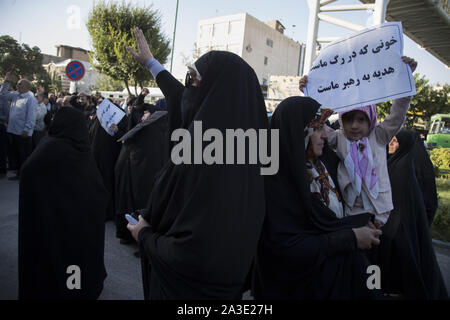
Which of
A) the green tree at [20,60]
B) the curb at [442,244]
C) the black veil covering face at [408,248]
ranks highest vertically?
the green tree at [20,60]

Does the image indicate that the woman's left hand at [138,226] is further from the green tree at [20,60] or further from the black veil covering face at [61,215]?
the green tree at [20,60]

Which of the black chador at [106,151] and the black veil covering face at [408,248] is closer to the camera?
the black veil covering face at [408,248]

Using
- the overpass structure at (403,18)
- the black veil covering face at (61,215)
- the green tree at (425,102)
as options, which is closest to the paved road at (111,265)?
the black veil covering face at (61,215)

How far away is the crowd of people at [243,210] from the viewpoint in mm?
1271

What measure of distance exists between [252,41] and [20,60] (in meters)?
25.7

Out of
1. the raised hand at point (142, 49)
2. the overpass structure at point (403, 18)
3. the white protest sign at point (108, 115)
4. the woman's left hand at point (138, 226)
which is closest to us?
the woman's left hand at point (138, 226)

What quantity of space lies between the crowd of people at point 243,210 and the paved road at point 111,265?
0.37 m

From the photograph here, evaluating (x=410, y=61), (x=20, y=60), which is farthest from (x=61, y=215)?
(x=20, y=60)

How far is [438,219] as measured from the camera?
195 inches

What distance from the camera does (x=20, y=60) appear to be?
34406mm

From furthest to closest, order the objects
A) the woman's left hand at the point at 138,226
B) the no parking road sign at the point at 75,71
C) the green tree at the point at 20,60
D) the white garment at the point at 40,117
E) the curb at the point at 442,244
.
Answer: the green tree at the point at 20,60 → the no parking road sign at the point at 75,71 → the white garment at the point at 40,117 → the curb at the point at 442,244 → the woman's left hand at the point at 138,226

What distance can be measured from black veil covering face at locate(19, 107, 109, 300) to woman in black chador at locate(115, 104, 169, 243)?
4.26 ft

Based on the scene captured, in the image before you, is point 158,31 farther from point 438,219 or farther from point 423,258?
point 423,258

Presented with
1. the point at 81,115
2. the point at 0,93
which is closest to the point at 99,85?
the point at 0,93
